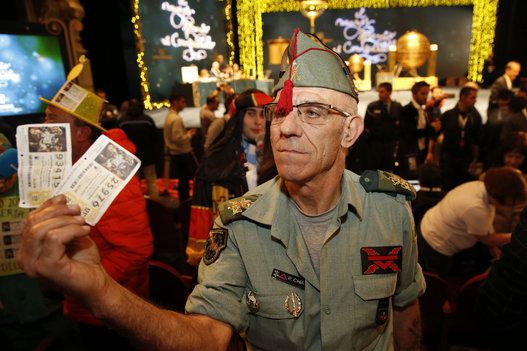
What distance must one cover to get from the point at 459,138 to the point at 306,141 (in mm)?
5103

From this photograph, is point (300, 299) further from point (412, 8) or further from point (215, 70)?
point (412, 8)

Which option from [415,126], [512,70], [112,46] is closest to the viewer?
[415,126]

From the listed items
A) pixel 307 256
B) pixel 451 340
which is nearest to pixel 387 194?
pixel 307 256

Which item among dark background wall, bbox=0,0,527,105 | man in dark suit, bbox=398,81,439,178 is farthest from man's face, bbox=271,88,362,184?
dark background wall, bbox=0,0,527,105

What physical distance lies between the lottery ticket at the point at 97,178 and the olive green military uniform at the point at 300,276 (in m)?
0.36

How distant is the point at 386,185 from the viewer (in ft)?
4.47

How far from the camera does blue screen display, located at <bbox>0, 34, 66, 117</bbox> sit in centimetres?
434

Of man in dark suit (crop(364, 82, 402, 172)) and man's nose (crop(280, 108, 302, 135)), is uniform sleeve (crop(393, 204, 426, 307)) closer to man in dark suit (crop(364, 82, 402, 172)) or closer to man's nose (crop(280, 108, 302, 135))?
man's nose (crop(280, 108, 302, 135))

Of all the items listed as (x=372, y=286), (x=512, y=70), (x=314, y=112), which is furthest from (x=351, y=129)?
(x=512, y=70)

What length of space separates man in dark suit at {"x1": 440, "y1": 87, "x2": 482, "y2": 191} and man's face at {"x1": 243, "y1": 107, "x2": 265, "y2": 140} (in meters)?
3.95

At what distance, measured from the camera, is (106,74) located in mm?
9125

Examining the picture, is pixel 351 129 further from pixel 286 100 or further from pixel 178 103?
pixel 178 103

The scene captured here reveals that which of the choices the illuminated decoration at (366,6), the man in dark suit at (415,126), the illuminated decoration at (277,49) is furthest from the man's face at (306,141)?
the illuminated decoration at (366,6)

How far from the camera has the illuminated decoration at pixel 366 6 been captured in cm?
1368
